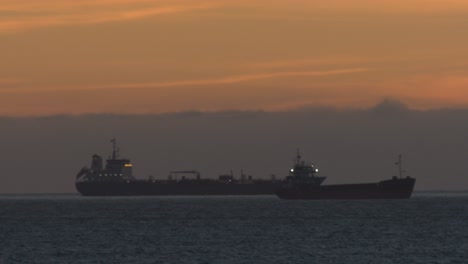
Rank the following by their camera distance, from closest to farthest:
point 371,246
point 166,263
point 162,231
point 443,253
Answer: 1. point 166,263
2. point 443,253
3. point 371,246
4. point 162,231

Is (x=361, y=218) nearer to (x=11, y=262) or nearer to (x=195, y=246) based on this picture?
(x=195, y=246)

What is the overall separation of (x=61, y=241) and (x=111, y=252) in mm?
15933

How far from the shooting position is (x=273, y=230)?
5074 inches

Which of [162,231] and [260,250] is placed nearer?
[260,250]

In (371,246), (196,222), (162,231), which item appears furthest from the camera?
(196,222)

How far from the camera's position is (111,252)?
314 ft

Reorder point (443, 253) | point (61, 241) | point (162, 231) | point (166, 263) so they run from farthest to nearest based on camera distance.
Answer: point (162, 231) < point (61, 241) < point (443, 253) < point (166, 263)

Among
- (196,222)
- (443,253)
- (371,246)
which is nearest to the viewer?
(443,253)

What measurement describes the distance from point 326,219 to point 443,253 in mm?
67908

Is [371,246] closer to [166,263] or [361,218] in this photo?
[166,263]

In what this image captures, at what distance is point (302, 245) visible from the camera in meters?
102

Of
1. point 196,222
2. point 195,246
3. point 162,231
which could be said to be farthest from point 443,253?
point 196,222

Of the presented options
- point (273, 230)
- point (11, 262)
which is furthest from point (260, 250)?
point (273, 230)

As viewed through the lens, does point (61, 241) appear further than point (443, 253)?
Yes
